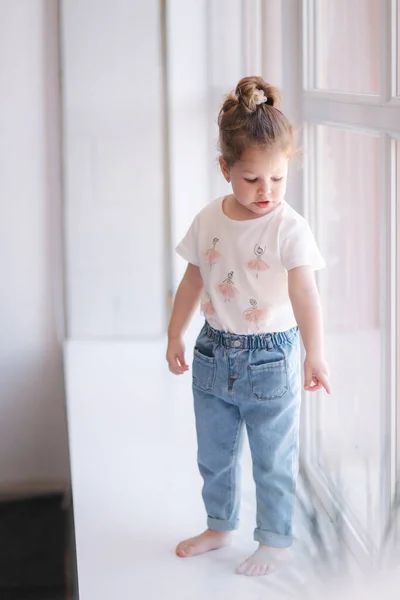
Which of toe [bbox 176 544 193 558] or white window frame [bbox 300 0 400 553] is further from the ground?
white window frame [bbox 300 0 400 553]

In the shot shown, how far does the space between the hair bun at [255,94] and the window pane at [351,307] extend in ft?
1.01

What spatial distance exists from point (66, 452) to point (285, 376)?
4.76ft

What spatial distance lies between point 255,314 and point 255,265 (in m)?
0.07

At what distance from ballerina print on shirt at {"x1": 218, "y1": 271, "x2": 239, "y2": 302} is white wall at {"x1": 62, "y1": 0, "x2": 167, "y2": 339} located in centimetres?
119

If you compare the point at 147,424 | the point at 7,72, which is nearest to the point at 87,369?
the point at 147,424

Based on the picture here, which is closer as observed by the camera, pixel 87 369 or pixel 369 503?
pixel 369 503

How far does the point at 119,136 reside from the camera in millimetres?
2545

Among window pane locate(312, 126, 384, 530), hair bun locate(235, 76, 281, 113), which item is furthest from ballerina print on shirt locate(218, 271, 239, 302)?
window pane locate(312, 126, 384, 530)

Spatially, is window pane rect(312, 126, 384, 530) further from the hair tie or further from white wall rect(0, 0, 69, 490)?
white wall rect(0, 0, 69, 490)

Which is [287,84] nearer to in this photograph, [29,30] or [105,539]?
[29,30]

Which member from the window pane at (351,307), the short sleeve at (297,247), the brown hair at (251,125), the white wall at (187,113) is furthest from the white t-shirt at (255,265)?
the white wall at (187,113)

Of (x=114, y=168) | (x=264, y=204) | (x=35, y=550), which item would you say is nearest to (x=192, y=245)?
(x=264, y=204)

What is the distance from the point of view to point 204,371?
1.45 metres

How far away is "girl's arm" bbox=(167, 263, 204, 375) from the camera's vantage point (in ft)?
5.05
